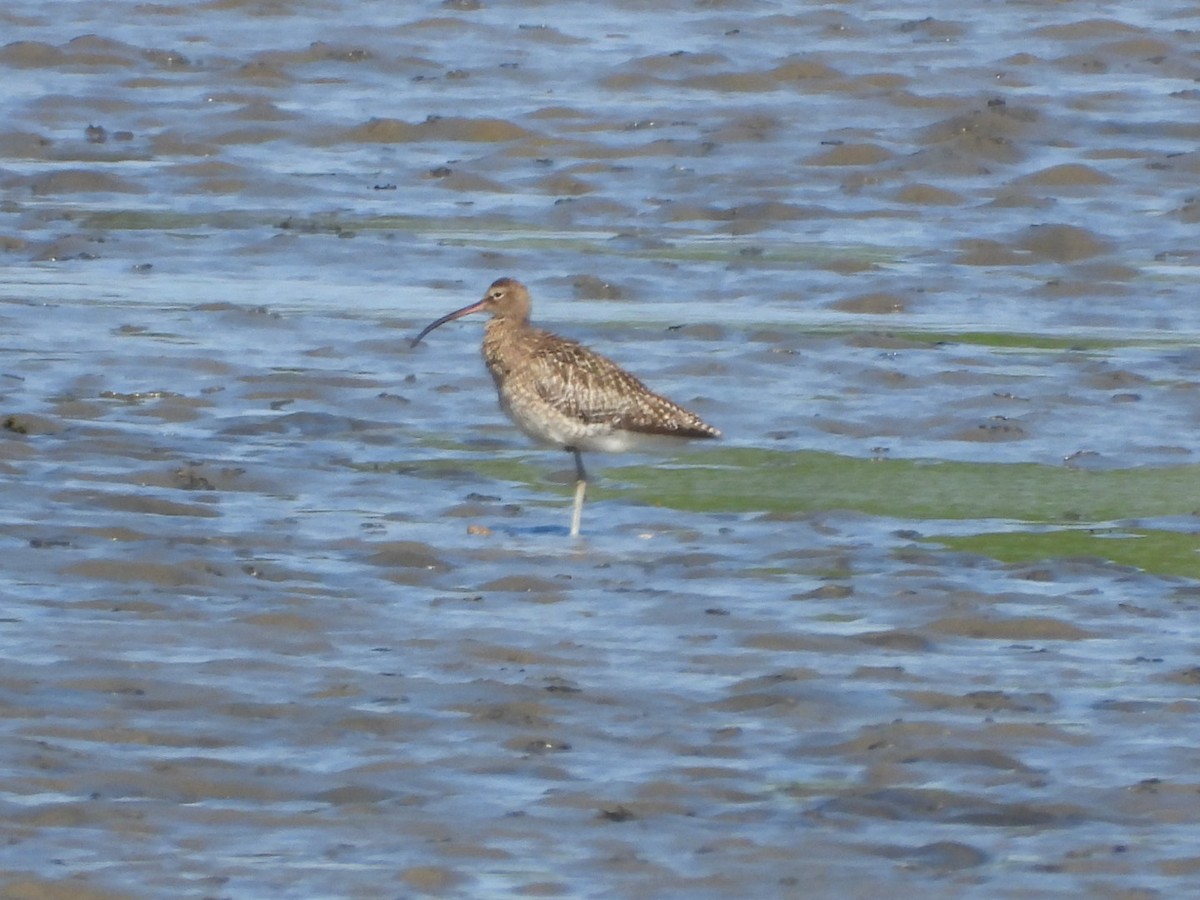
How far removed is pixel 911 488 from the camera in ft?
39.3

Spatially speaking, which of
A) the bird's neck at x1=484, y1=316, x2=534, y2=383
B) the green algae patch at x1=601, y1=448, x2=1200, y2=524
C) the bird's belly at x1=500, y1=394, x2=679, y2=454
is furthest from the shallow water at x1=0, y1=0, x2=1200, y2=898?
the bird's neck at x1=484, y1=316, x2=534, y2=383

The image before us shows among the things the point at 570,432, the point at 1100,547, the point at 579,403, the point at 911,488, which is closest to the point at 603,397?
the point at 579,403

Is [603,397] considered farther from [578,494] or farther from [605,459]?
[605,459]

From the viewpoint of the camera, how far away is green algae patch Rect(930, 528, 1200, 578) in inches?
421

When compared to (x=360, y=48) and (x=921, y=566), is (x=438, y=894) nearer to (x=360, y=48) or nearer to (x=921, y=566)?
(x=921, y=566)

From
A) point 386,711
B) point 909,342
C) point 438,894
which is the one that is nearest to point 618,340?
point 909,342

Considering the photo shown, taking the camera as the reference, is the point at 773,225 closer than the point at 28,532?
No

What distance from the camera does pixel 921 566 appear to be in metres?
10.6

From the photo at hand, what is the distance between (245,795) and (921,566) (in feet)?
12.2

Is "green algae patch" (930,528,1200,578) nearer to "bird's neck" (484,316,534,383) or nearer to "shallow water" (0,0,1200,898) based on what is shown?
"shallow water" (0,0,1200,898)

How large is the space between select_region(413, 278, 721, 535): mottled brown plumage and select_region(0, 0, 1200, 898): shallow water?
12.7 inches

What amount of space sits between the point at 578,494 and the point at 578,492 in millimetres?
25

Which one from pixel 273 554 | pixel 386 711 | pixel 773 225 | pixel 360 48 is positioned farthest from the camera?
pixel 360 48

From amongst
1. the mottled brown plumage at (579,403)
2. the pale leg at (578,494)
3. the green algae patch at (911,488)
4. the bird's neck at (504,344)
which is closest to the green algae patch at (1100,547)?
the green algae patch at (911,488)
